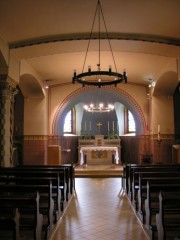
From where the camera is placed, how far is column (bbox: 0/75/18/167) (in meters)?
7.91

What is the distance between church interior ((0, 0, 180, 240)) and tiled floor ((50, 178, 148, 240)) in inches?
0.8

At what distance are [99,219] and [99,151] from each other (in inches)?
393

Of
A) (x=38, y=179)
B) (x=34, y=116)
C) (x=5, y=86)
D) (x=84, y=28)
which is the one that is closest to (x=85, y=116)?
(x=34, y=116)

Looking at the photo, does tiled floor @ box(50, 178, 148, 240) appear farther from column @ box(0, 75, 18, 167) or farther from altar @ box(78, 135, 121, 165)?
altar @ box(78, 135, 121, 165)

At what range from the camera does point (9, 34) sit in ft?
24.1

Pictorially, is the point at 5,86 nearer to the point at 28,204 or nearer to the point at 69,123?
the point at 28,204

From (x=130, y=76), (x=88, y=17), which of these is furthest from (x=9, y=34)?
(x=130, y=76)

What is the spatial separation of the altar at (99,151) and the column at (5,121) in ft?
22.2

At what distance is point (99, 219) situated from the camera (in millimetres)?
5457

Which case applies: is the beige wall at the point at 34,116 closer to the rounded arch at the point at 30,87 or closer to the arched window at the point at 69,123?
the rounded arch at the point at 30,87

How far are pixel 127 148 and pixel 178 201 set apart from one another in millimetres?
12720

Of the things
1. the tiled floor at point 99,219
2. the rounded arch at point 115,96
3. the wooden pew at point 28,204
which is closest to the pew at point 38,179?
the tiled floor at point 99,219

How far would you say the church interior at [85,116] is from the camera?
4762mm

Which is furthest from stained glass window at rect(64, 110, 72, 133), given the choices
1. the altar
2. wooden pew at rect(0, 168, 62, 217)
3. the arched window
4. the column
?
wooden pew at rect(0, 168, 62, 217)
